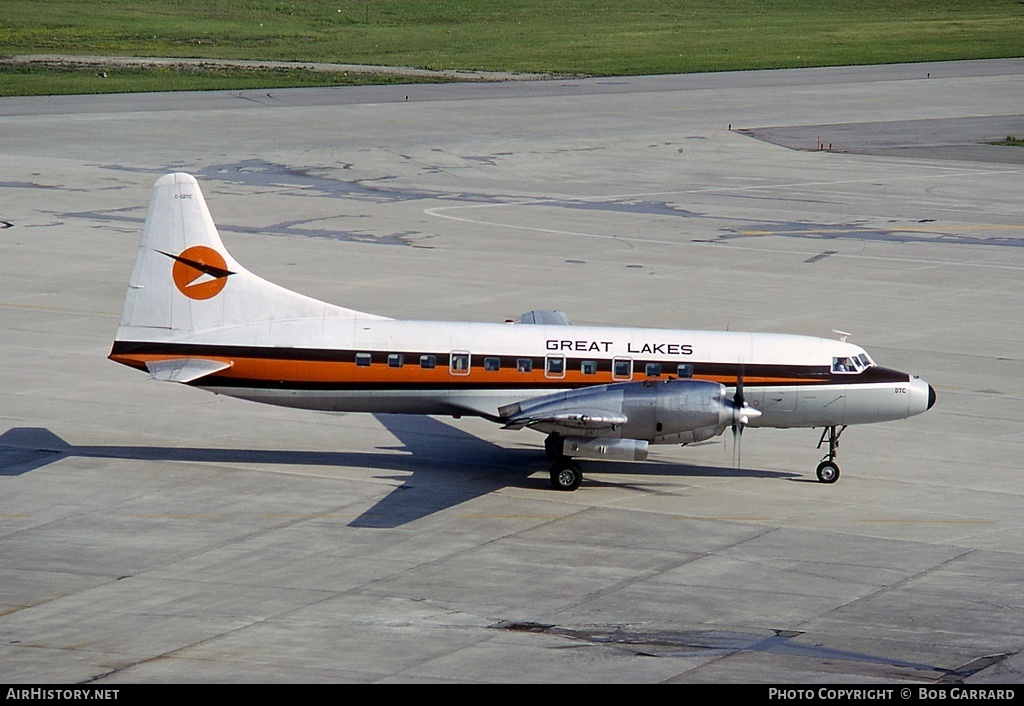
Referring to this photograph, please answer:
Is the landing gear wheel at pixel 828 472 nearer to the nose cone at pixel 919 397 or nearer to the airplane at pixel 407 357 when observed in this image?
the airplane at pixel 407 357

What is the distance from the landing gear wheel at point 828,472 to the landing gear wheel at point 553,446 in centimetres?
630

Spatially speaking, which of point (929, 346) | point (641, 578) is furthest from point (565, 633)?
point (929, 346)

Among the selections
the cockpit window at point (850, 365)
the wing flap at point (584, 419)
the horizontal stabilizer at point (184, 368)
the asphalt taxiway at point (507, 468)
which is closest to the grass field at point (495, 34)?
the asphalt taxiway at point (507, 468)

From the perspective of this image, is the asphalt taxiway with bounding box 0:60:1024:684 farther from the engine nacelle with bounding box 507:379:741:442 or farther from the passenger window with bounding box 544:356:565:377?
the passenger window with bounding box 544:356:565:377

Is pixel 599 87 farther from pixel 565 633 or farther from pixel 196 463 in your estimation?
pixel 565 633

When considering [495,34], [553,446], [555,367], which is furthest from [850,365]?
[495,34]

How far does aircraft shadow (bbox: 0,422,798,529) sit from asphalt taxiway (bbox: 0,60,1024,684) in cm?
11

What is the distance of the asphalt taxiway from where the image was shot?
24.9m

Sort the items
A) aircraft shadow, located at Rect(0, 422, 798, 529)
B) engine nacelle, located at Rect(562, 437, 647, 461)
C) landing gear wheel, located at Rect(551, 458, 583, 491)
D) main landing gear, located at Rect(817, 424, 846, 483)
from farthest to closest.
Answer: main landing gear, located at Rect(817, 424, 846, 483)
aircraft shadow, located at Rect(0, 422, 798, 529)
landing gear wheel, located at Rect(551, 458, 583, 491)
engine nacelle, located at Rect(562, 437, 647, 461)

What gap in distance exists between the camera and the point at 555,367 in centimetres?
3441

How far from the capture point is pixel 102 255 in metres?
58.7

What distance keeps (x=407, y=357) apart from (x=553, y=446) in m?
4.03

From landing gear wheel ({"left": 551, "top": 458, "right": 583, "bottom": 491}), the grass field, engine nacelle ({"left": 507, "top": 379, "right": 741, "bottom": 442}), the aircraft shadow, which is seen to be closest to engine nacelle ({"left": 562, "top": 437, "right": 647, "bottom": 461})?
engine nacelle ({"left": 507, "top": 379, "right": 741, "bottom": 442})

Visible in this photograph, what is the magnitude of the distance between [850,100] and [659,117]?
17.0m
